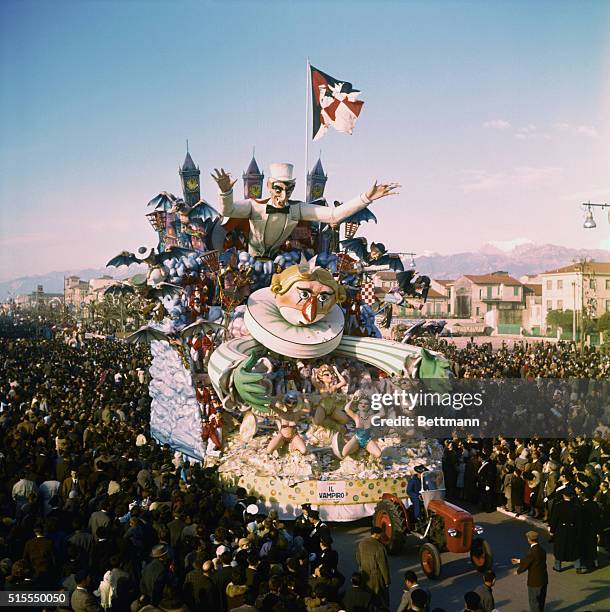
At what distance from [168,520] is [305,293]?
19.2 feet

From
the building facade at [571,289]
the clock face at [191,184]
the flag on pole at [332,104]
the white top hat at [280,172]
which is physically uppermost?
the flag on pole at [332,104]

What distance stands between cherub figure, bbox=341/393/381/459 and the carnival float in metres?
0.03

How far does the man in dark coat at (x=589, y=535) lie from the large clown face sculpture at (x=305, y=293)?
19.7 feet

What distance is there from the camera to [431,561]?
1005cm

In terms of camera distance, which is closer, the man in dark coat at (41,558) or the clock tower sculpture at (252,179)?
the man in dark coat at (41,558)

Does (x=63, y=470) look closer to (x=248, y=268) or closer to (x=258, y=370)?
(x=258, y=370)

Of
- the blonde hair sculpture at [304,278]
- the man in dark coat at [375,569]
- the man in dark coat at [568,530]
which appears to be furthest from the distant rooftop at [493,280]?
the man in dark coat at [375,569]

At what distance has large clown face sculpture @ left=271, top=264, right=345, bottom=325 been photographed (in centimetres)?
1402

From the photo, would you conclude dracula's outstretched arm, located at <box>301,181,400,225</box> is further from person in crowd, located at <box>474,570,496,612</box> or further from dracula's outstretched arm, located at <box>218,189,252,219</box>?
person in crowd, located at <box>474,570,496,612</box>

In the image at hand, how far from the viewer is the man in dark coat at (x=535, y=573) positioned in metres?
8.67

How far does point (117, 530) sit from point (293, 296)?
6.71 meters

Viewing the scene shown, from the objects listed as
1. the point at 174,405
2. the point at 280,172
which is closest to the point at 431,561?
the point at 174,405

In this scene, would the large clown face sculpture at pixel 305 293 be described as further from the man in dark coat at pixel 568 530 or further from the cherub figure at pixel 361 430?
the man in dark coat at pixel 568 530

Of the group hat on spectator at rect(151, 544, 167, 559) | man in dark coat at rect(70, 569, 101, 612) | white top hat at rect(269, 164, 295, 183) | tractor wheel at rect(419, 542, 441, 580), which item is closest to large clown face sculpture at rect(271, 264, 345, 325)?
white top hat at rect(269, 164, 295, 183)
